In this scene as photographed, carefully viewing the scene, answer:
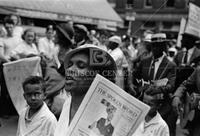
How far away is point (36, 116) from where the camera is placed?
2.69 m

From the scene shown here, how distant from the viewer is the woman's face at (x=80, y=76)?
163 cm

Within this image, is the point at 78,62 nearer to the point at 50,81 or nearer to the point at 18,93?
→ the point at 50,81

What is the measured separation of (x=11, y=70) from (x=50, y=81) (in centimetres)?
185

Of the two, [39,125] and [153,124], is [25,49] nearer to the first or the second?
[39,125]

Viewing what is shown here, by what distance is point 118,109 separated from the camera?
1181 mm

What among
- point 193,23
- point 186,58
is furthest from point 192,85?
point 186,58

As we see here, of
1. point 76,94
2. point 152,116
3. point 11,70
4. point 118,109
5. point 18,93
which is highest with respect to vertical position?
point 118,109

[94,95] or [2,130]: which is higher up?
[94,95]

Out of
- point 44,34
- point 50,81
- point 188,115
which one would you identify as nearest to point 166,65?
point 188,115

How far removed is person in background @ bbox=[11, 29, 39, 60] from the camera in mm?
5230

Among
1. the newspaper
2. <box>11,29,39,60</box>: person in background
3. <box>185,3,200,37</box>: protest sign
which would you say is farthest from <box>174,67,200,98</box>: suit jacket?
<box>11,29,39,60</box>: person in background

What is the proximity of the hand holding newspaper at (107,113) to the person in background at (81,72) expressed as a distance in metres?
0.28

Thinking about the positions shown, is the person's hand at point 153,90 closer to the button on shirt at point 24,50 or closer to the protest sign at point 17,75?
the protest sign at point 17,75

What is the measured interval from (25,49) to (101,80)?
4344mm
